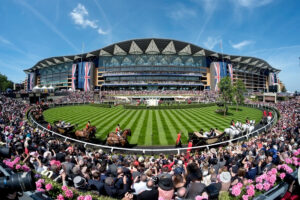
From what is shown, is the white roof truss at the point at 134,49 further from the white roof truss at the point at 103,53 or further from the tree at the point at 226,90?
the tree at the point at 226,90

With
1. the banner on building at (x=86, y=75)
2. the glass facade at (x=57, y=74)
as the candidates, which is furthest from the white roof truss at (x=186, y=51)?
the glass facade at (x=57, y=74)

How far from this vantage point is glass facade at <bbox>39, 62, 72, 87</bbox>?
105188 millimetres

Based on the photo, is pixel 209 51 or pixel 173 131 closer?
pixel 173 131

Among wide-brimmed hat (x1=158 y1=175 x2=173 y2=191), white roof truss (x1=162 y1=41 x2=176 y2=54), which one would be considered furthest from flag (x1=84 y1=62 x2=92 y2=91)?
wide-brimmed hat (x1=158 y1=175 x2=173 y2=191)

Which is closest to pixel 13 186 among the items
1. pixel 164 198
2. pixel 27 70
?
pixel 164 198

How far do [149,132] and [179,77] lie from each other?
240 ft

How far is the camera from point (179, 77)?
8656 cm

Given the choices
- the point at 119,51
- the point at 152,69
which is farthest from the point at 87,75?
the point at 152,69

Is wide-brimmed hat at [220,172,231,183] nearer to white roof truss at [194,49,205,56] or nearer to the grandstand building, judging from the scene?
the grandstand building

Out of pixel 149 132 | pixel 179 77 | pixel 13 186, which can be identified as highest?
pixel 179 77

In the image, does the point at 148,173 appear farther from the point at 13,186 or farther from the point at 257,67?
the point at 257,67

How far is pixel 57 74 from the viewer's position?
111 metres

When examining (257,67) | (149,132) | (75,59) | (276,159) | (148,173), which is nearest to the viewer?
(148,173)

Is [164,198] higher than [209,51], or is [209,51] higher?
[209,51]
